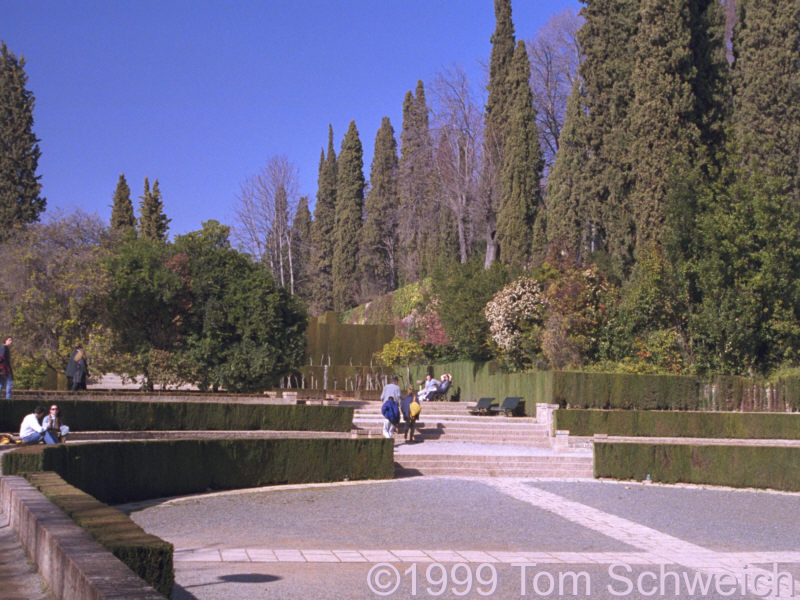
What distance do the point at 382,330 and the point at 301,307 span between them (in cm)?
2109

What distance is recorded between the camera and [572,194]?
41969mm

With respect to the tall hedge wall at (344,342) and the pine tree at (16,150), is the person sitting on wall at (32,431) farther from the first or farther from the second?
the tall hedge wall at (344,342)

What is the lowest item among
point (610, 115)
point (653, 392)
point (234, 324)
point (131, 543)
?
point (131, 543)

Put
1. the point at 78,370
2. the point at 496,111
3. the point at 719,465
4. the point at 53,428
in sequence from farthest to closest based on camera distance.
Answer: the point at 496,111, the point at 78,370, the point at 719,465, the point at 53,428

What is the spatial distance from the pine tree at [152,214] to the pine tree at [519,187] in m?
30.8

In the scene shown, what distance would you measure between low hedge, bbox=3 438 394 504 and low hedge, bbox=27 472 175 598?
5.68 meters

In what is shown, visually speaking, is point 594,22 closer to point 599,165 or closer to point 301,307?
point 599,165

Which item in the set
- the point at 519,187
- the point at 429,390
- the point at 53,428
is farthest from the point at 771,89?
the point at 53,428

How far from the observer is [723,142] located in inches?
1350

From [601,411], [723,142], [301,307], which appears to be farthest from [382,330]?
[601,411]

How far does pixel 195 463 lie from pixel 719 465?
11.7m

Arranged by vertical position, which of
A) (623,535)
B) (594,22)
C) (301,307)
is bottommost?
(623,535)

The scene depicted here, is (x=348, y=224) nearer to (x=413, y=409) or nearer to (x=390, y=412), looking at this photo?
(x=413, y=409)

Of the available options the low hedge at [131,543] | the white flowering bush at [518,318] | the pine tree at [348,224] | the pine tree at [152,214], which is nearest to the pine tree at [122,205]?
the pine tree at [152,214]
